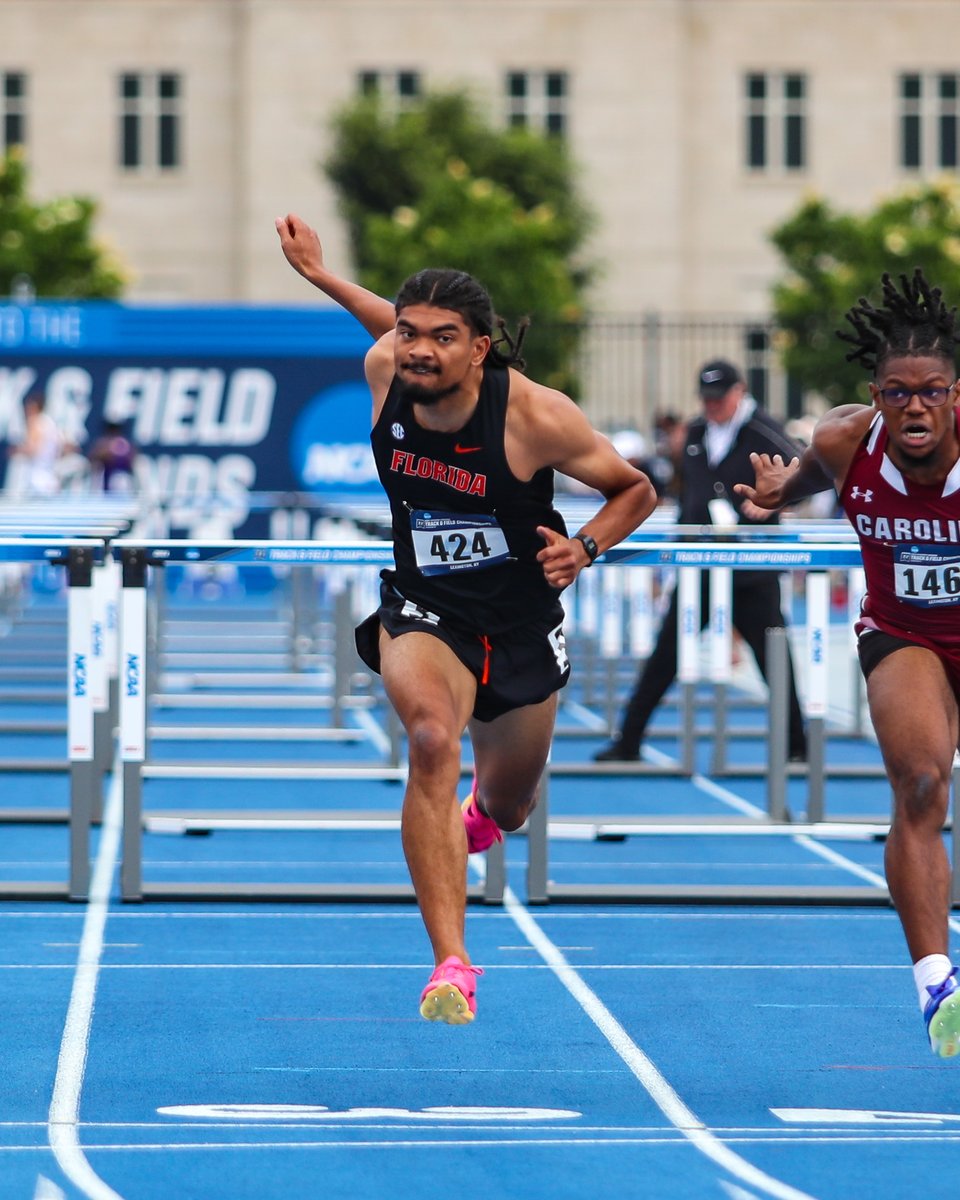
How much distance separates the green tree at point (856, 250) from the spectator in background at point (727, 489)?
25220 mm

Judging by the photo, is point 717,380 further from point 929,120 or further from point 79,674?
point 929,120

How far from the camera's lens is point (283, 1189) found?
16.8 ft

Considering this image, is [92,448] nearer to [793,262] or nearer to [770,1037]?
[793,262]

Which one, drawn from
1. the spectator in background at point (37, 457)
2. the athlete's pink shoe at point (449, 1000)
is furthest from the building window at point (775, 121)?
the athlete's pink shoe at point (449, 1000)

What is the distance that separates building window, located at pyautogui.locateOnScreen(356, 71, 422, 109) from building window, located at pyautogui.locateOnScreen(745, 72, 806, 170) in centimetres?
743

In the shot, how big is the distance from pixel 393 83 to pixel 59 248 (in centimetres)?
1107

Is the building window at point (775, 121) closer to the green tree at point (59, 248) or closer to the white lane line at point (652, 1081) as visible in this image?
the green tree at point (59, 248)

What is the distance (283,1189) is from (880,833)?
4423mm

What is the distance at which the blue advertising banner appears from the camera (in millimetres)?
29250

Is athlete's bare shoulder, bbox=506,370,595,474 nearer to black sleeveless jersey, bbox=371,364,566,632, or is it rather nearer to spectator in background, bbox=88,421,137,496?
black sleeveless jersey, bbox=371,364,566,632

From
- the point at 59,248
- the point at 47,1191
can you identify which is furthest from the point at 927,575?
the point at 59,248

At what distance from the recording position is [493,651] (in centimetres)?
664

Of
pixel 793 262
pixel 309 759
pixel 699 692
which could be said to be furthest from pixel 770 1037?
pixel 793 262

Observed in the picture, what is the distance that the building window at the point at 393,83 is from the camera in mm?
54438
